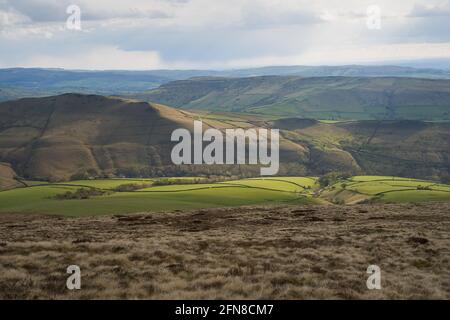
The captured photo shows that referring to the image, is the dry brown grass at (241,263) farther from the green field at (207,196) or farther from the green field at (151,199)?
the green field at (207,196)

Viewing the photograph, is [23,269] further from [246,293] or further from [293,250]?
[293,250]

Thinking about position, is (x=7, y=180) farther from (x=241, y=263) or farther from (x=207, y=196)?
(x=241, y=263)

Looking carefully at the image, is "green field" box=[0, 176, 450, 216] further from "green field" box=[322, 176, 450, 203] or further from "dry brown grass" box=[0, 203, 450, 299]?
"dry brown grass" box=[0, 203, 450, 299]

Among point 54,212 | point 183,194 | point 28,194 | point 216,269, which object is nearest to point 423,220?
point 216,269

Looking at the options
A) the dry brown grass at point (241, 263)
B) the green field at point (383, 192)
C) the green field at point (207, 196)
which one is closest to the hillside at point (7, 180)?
the green field at point (207, 196)

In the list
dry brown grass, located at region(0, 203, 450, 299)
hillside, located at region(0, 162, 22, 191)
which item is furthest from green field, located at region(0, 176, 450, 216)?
dry brown grass, located at region(0, 203, 450, 299)
